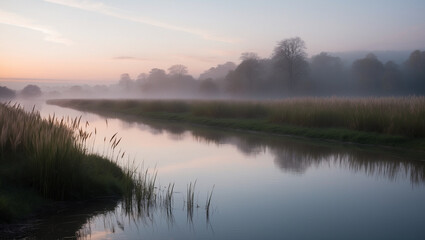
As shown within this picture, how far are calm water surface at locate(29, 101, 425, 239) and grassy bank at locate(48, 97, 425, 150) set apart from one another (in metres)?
1.77

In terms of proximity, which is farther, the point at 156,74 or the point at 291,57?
the point at 156,74

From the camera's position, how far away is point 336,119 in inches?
674

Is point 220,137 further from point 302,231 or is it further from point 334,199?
point 302,231

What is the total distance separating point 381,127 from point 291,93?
3676 cm

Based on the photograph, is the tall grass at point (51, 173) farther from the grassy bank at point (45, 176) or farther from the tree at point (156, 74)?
the tree at point (156, 74)

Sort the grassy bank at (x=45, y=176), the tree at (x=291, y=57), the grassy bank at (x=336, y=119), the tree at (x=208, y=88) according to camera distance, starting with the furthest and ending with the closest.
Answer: the tree at (x=208, y=88), the tree at (x=291, y=57), the grassy bank at (x=336, y=119), the grassy bank at (x=45, y=176)

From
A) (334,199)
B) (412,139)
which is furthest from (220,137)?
(334,199)

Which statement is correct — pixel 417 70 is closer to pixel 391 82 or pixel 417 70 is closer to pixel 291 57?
pixel 391 82

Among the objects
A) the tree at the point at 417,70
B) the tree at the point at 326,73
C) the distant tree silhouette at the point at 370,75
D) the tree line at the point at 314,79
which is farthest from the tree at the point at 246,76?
the tree at the point at 417,70

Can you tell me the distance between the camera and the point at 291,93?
2003 inches

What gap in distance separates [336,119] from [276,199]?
1102 cm

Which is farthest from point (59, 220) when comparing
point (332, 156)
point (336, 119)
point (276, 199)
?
point (336, 119)

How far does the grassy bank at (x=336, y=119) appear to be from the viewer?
13.5 meters

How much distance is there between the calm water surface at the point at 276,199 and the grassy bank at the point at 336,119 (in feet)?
5.79
